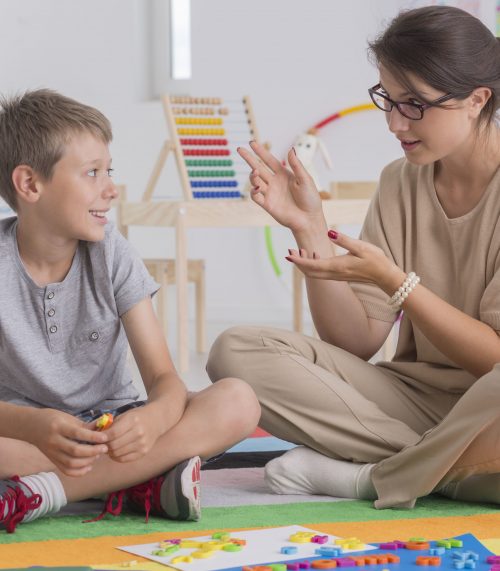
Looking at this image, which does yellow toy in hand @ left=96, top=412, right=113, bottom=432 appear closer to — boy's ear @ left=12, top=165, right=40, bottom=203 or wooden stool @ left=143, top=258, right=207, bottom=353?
boy's ear @ left=12, top=165, right=40, bottom=203

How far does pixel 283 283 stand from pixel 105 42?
1.39 meters

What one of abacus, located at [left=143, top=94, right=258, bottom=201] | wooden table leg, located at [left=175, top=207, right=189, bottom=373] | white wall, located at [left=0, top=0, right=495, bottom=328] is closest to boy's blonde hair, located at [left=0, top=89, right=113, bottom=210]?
wooden table leg, located at [left=175, top=207, right=189, bottom=373]

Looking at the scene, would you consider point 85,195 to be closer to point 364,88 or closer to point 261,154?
point 261,154

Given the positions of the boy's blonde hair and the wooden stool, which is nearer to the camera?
the boy's blonde hair

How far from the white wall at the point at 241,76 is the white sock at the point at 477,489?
128 inches

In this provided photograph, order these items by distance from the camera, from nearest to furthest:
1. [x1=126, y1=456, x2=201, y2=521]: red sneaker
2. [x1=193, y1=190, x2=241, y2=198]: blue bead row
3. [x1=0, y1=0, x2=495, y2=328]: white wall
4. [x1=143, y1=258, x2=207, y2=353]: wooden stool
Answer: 1. [x1=126, y1=456, x2=201, y2=521]: red sneaker
2. [x1=193, y1=190, x2=241, y2=198]: blue bead row
3. [x1=143, y1=258, x2=207, y2=353]: wooden stool
4. [x1=0, y1=0, x2=495, y2=328]: white wall

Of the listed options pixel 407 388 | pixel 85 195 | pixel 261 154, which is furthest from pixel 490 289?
pixel 85 195

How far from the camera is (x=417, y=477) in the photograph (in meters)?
1.48

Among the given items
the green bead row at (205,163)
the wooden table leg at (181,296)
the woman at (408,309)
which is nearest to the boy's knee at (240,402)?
the woman at (408,309)

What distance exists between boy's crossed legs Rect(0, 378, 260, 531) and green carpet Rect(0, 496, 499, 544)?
0.09 feet

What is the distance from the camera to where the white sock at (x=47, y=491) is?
1.42m

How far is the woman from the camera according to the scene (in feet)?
Result: 4.99

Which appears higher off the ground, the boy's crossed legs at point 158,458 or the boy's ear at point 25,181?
the boy's ear at point 25,181

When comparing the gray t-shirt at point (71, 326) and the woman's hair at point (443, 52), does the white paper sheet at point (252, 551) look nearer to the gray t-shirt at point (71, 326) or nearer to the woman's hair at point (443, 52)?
the gray t-shirt at point (71, 326)
